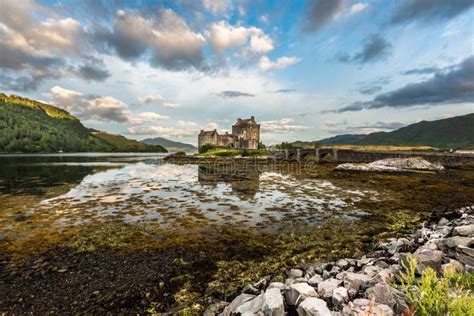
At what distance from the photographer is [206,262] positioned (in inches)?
336

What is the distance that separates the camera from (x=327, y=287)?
5.42m

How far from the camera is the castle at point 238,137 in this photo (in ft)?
420

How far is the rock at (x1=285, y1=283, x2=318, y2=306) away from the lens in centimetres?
494

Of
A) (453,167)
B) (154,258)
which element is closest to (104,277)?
(154,258)

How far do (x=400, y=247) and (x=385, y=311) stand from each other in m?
5.38

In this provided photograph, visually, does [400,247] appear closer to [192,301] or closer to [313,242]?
[313,242]

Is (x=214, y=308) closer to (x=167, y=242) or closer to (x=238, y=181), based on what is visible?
(x=167, y=242)

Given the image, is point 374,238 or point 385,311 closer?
point 385,311

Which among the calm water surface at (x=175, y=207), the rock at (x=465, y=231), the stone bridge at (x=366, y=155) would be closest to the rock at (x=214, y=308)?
the calm water surface at (x=175, y=207)

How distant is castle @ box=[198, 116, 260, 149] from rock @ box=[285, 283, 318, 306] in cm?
12274

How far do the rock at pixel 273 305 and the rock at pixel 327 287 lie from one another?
1.15 meters

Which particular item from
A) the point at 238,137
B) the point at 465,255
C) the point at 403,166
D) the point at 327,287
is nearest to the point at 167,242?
the point at 327,287

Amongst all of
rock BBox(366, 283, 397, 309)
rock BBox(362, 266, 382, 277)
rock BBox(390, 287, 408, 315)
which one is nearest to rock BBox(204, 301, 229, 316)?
rock BBox(366, 283, 397, 309)

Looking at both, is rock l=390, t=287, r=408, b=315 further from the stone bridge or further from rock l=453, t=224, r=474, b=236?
the stone bridge
